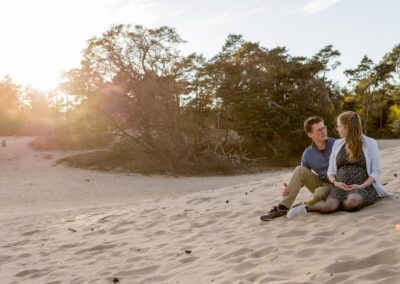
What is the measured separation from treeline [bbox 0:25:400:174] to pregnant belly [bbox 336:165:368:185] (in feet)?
48.7

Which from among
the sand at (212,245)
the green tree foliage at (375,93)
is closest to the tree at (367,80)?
the green tree foliage at (375,93)

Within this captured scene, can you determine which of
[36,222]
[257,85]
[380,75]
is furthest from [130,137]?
[380,75]

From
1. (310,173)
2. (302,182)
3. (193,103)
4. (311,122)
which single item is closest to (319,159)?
(310,173)

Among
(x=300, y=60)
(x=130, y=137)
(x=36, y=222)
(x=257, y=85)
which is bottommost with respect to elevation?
(x=36, y=222)

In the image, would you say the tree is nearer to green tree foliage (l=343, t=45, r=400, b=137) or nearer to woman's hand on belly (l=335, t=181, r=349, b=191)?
green tree foliage (l=343, t=45, r=400, b=137)

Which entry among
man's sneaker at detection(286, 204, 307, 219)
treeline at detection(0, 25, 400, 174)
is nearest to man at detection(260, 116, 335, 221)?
man's sneaker at detection(286, 204, 307, 219)

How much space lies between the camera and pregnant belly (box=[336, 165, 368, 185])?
434 centimetres

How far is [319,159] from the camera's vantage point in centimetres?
487

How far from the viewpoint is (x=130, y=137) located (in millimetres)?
19984

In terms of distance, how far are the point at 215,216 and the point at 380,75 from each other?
38.8 m

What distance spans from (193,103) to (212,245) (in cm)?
1714

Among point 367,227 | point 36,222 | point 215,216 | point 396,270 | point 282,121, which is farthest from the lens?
point 282,121

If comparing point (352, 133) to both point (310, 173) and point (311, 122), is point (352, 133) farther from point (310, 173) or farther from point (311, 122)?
point (310, 173)

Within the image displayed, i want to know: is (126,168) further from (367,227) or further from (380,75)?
(380,75)
